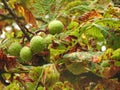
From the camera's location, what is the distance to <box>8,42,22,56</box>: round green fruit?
159 cm

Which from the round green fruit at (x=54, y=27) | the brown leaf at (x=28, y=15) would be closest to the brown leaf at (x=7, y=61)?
the round green fruit at (x=54, y=27)

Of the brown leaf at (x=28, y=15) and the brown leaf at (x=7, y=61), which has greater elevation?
the brown leaf at (x=28, y=15)

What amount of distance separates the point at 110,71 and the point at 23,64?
38 cm

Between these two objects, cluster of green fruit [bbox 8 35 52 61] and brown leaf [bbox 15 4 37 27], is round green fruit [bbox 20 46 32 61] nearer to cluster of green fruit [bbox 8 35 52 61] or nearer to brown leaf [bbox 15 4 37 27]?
cluster of green fruit [bbox 8 35 52 61]

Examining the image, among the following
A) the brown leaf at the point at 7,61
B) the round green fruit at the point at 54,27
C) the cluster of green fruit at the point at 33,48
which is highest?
the round green fruit at the point at 54,27

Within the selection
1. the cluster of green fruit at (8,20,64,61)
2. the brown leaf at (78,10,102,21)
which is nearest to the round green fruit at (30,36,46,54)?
the cluster of green fruit at (8,20,64,61)

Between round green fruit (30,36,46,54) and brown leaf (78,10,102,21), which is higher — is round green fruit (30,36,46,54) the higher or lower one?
the lower one

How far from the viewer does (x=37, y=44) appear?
59.7 inches

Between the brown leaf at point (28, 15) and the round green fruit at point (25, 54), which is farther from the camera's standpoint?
the brown leaf at point (28, 15)

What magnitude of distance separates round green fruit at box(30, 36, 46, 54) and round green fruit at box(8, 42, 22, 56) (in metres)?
0.08

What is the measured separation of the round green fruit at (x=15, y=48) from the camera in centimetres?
159

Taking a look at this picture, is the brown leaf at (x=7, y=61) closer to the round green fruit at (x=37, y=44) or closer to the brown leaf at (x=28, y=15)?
the round green fruit at (x=37, y=44)

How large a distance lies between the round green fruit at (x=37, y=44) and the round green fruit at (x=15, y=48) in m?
0.08

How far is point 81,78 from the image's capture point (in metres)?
1.56
